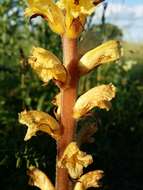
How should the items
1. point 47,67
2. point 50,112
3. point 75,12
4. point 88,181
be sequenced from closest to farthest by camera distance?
point 75,12, point 47,67, point 88,181, point 50,112

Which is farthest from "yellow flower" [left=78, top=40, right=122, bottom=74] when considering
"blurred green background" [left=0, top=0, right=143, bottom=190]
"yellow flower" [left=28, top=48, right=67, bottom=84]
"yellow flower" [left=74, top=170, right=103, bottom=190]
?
"blurred green background" [left=0, top=0, right=143, bottom=190]

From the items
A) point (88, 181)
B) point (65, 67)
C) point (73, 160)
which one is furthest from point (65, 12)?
point (88, 181)

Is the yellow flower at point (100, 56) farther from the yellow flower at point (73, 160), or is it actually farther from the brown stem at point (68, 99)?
the yellow flower at point (73, 160)

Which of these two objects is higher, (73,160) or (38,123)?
(38,123)

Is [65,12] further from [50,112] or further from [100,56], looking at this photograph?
[50,112]

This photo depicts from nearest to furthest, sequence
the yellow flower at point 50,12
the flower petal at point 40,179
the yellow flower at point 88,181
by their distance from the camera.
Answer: the yellow flower at point 50,12, the yellow flower at point 88,181, the flower petal at point 40,179

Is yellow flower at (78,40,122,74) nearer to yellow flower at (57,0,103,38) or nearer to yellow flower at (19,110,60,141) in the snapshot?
yellow flower at (57,0,103,38)

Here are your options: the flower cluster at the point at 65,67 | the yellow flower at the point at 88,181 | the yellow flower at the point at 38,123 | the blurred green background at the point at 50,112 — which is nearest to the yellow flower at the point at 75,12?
the flower cluster at the point at 65,67

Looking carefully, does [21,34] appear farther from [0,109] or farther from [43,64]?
[43,64]
